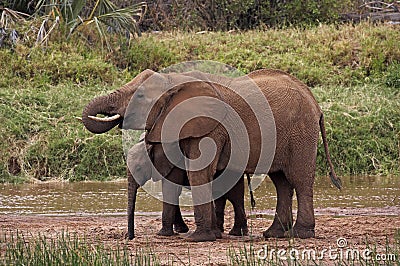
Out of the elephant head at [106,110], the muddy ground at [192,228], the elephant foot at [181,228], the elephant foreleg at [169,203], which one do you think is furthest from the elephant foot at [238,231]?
the elephant head at [106,110]

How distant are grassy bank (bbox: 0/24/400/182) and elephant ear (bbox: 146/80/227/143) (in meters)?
6.31

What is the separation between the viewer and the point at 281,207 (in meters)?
9.05

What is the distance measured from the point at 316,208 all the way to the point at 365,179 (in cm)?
317

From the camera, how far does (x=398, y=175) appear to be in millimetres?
14914

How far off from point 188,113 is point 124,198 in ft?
13.8

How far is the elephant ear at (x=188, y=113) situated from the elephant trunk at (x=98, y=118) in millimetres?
469

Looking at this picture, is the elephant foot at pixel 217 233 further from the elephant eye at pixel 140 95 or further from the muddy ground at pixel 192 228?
the elephant eye at pixel 140 95

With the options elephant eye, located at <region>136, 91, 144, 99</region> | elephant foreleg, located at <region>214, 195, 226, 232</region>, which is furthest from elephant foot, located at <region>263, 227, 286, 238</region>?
elephant eye, located at <region>136, 91, 144, 99</region>

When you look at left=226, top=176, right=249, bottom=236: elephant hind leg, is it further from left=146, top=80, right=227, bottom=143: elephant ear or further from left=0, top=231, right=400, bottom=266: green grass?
left=0, top=231, right=400, bottom=266: green grass

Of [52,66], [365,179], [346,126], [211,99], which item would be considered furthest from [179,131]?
[52,66]

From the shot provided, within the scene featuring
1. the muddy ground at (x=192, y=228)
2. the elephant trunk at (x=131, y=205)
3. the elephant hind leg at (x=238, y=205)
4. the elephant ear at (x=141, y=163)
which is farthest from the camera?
the elephant hind leg at (x=238, y=205)

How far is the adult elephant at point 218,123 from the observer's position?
27.9 feet

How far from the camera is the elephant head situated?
8234 mm

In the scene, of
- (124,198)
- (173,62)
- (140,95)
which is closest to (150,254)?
(140,95)
